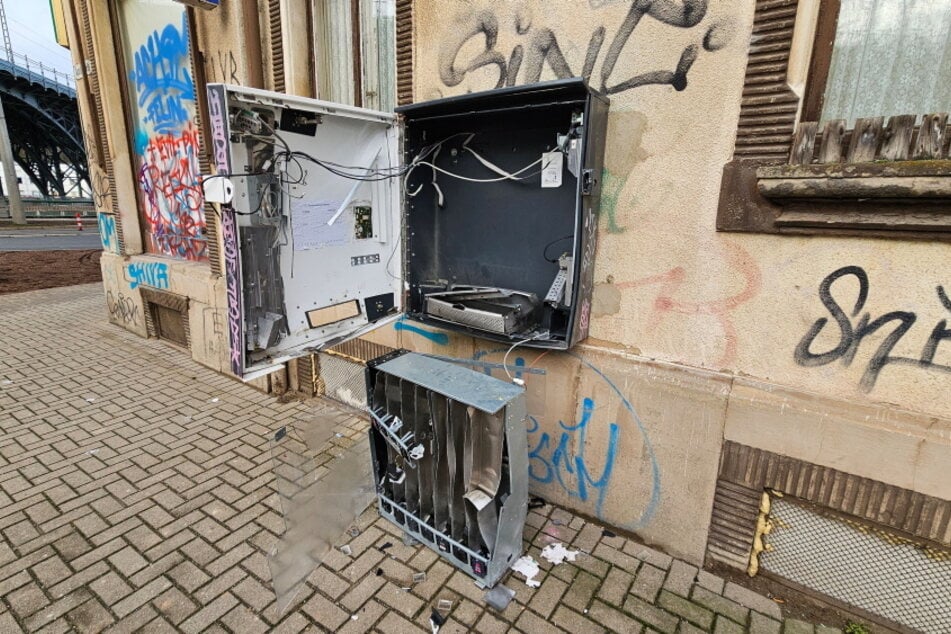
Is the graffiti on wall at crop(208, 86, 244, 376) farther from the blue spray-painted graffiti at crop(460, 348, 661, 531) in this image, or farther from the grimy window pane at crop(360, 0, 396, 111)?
the grimy window pane at crop(360, 0, 396, 111)

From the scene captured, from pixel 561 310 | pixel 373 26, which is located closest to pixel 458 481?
pixel 561 310

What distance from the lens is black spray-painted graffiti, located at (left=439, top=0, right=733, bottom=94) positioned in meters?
2.31

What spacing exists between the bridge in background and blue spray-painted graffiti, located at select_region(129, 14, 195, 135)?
26.6 metres

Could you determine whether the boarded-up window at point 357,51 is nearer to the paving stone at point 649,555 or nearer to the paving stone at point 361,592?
the paving stone at point 361,592

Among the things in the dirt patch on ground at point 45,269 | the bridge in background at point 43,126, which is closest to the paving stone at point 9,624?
the dirt patch on ground at point 45,269

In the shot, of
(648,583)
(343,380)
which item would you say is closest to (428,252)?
(343,380)

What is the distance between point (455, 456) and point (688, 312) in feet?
4.95

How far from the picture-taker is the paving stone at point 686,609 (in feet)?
7.93

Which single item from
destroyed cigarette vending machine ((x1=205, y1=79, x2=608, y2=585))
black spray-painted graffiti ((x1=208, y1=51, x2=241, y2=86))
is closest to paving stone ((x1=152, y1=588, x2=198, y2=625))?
destroyed cigarette vending machine ((x1=205, y1=79, x2=608, y2=585))

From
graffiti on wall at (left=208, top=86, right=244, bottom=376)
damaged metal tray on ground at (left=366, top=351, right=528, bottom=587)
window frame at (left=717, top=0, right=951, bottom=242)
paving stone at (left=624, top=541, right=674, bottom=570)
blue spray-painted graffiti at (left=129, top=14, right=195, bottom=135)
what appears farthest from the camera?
blue spray-painted graffiti at (left=129, top=14, right=195, bottom=135)

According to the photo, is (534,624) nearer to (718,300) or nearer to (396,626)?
(396,626)

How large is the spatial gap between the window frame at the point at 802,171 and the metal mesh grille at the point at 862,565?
1463 millimetres

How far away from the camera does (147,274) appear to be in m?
6.20

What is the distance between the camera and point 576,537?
2977 mm
